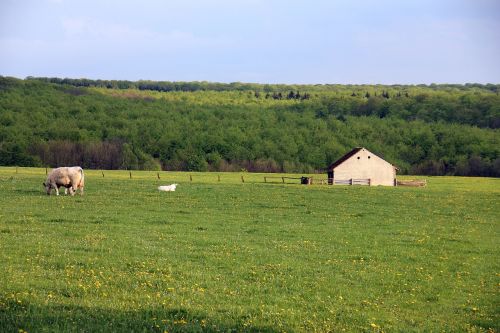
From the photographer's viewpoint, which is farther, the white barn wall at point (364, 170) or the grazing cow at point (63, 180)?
the white barn wall at point (364, 170)

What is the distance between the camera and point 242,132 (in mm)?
137750

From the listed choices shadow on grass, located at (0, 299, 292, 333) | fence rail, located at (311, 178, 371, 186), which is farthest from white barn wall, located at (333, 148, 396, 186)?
shadow on grass, located at (0, 299, 292, 333)

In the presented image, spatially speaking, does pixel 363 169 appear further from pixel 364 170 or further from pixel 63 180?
pixel 63 180

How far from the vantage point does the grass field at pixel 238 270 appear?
494 inches

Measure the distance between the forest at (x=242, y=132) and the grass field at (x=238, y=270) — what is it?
8255cm

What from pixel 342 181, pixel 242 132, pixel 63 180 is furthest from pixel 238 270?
pixel 242 132

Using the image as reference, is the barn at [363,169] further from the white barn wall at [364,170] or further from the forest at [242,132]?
the forest at [242,132]

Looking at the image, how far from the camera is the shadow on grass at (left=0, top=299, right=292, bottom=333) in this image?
36.8ft

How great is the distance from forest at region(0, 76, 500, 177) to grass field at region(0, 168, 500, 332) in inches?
3250

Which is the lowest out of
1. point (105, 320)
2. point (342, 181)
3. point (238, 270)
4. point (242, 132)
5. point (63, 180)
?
point (342, 181)

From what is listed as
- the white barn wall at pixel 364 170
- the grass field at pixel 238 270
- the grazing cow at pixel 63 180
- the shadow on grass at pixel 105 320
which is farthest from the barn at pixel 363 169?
the shadow on grass at pixel 105 320

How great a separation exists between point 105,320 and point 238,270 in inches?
224

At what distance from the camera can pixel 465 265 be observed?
19844 mm

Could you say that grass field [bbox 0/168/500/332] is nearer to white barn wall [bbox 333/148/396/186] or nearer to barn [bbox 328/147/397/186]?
barn [bbox 328/147/397/186]
